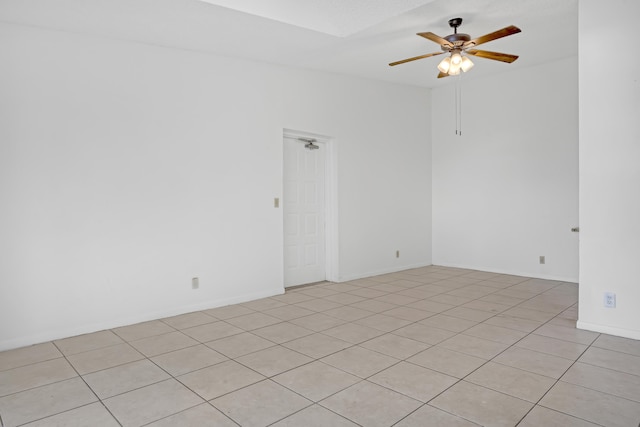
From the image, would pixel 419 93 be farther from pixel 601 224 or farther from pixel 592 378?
pixel 592 378

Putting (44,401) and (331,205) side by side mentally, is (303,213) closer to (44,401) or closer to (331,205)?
(331,205)

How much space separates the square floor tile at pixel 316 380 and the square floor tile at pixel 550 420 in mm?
1007

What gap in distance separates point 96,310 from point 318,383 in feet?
7.87

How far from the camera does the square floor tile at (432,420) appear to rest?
216cm

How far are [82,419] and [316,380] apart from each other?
1364 millimetres

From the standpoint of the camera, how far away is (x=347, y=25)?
4.09 meters

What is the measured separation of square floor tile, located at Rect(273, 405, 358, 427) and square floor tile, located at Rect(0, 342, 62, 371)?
2.16m

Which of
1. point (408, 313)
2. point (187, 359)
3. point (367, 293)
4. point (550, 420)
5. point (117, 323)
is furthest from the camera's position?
point (367, 293)

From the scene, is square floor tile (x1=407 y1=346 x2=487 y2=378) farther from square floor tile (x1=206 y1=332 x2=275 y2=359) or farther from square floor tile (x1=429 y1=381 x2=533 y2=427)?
square floor tile (x1=206 y1=332 x2=275 y2=359)

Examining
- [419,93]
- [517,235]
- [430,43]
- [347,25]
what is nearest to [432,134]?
[419,93]

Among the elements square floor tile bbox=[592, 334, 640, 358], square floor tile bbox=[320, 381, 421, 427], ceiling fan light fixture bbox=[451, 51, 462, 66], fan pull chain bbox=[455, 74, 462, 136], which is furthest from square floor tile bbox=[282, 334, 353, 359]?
fan pull chain bbox=[455, 74, 462, 136]

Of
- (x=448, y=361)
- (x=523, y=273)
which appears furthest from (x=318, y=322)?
(x=523, y=273)

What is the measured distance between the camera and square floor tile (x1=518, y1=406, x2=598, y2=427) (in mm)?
2135

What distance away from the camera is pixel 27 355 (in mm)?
3285
